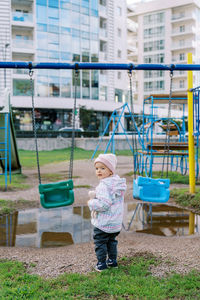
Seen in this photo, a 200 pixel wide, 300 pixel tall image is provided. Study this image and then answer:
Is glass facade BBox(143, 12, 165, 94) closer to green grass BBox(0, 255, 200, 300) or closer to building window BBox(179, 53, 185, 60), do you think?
building window BBox(179, 53, 185, 60)

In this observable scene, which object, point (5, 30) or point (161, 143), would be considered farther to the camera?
point (5, 30)

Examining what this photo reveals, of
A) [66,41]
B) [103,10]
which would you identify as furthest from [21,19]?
[103,10]

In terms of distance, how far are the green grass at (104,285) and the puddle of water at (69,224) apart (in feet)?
3.69

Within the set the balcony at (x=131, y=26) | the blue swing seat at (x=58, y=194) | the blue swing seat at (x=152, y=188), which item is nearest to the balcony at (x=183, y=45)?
the balcony at (x=131, y=26)

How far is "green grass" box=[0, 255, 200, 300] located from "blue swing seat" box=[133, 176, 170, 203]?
134cm

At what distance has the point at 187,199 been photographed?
659 centimetres

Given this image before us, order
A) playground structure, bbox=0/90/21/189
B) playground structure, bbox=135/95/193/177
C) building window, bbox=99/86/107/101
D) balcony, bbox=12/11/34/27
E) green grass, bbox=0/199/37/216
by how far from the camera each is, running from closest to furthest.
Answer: green grass, bbox=0/199/37/216
playground structure, bbox=135/95/193/177
playground structure, bbox=0/90/21/189
balcony, bbox=12/11/34/27
building window, bbox=99/86/107/101

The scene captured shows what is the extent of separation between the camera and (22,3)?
34.8 m

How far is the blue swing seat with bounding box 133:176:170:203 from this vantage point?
4.53 metres

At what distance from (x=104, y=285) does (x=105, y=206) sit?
2.26ft

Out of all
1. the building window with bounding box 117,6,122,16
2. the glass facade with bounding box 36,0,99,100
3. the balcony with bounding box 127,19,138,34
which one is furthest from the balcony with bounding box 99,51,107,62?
the balcony with bounding box 127,19,138,34

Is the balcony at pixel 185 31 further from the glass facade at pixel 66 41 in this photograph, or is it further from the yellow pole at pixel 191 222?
the yellow pole at pixel 191 222

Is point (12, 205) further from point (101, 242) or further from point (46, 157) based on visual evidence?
point (46, 157)

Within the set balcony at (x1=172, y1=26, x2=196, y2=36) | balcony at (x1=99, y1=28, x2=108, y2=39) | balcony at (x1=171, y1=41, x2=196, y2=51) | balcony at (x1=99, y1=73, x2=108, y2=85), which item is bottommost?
balcony at (x1=99, y1=73, x2=108, y2=85)
